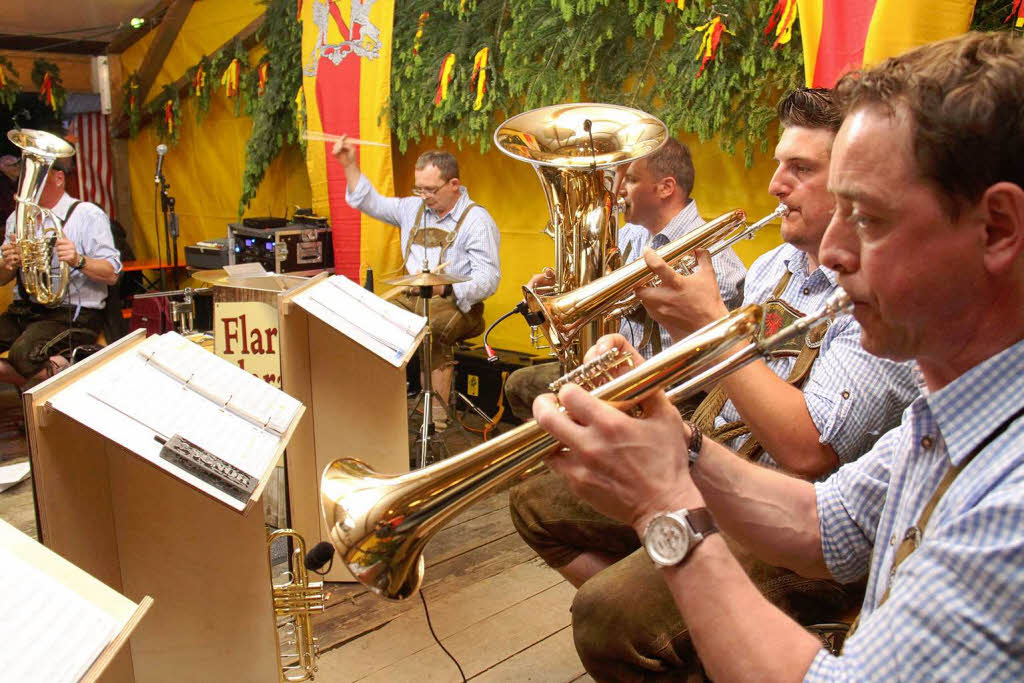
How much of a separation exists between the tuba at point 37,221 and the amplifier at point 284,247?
5.01 ft

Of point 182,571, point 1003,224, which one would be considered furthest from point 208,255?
point 1003,224

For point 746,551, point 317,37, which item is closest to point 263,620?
point 746,551

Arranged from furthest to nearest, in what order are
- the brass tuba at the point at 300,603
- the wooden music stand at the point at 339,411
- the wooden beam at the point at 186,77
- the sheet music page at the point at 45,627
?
the wooden beam at the point at 186,77
the wooden music stand at the point at 339,411
the brass tuba at the point at 300,603
the sheet music page at the point at 45,627

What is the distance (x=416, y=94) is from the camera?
576 centimetres

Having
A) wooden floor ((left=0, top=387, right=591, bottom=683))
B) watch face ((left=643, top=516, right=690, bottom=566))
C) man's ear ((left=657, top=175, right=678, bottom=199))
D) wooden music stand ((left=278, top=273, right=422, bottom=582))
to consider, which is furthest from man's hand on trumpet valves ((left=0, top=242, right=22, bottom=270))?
watch face ((left=643, top=516, right=690, bottom=566))

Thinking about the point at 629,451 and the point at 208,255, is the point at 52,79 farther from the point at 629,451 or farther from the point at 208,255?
the point at 629,451

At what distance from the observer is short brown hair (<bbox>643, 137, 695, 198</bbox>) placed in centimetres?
326

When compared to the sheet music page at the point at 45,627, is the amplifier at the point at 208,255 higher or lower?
lower

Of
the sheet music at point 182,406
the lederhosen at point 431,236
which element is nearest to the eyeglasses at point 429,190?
the lederhosen at point 431,236

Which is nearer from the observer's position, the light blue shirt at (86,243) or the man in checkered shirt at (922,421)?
the man in checkered shirt at (922,421)

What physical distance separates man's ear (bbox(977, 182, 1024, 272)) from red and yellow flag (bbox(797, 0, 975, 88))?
1.68 metres

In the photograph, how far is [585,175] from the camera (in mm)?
2654

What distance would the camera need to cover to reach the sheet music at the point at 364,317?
9.29 ft

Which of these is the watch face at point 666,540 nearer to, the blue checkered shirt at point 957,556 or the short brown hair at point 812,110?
the blue checkered shirt at point 957,556
